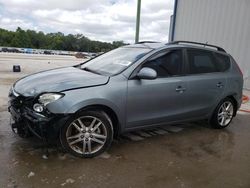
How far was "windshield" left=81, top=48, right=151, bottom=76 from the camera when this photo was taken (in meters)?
4.44

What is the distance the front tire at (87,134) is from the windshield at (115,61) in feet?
2.44

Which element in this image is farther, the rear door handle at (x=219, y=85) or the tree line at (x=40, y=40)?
the tree line at (x=40, y=40)

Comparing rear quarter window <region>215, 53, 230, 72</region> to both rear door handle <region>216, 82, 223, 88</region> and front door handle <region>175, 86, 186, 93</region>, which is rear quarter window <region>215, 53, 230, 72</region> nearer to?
rear door handle <region>216, 82, 223, 88</region>

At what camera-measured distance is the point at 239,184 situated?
359cm

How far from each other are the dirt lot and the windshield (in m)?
1.16

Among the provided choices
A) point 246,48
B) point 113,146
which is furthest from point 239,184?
point 246,48

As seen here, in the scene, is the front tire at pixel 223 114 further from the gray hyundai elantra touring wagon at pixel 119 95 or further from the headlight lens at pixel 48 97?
the headlight lens at pixel 48 97

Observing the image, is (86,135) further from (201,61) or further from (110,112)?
(201,61)

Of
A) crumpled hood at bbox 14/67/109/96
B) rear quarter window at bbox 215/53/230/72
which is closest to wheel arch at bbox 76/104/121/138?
crumpled hood at bbox 14/67/109/96

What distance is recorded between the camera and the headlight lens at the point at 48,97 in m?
3.66

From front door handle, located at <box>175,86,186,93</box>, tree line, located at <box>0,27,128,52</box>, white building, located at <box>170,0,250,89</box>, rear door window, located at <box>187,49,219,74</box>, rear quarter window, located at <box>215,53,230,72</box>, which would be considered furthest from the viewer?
tree line, located at <box>0,27,128,52</box>

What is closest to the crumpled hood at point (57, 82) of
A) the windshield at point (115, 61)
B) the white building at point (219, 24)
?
the windshield at point (115, 61)

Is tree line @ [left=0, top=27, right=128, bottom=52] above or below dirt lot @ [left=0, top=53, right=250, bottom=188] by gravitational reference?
above

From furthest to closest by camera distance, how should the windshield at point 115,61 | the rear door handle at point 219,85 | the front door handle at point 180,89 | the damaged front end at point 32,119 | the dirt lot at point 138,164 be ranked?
1. the rear door handle at point 219,85
2. the front door handle at point 180,89
3. the windshield at point 115,61
4. the damaged front end at point 32,119
5. the dirt lot at point 138,164
